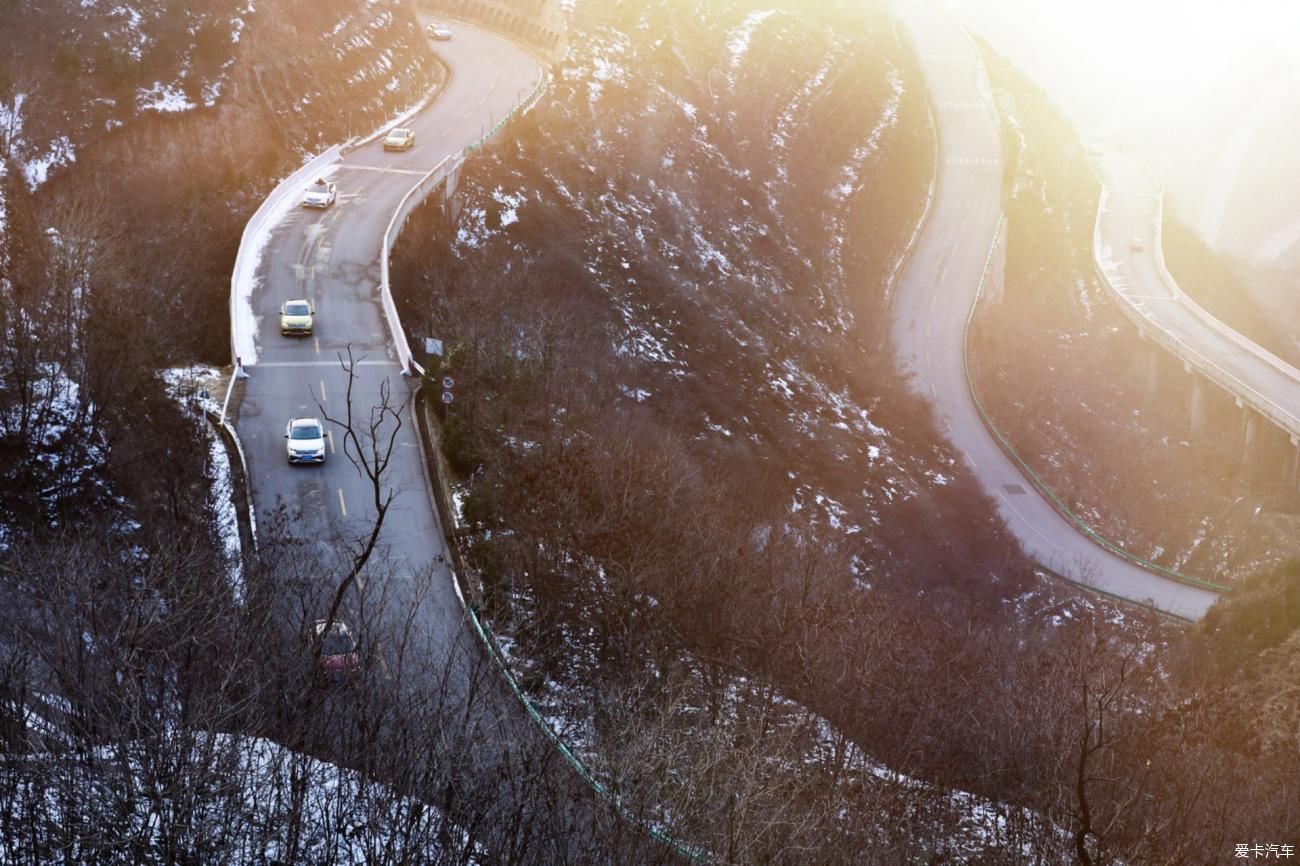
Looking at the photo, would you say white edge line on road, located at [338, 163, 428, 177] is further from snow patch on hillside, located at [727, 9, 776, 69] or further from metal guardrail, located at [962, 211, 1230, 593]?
snow patch on hillside, located at [727, 9, 776, 69]

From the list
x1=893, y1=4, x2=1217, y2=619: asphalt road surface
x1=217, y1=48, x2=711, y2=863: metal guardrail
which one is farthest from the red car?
x1=893, y1=4, x2=1217, y2=619: asphalt road surface

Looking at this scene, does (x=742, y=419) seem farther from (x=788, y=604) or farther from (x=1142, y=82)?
(x=1142, y=82)

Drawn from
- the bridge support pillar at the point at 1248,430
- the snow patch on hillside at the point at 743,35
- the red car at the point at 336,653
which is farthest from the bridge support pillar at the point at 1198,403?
the red car at the point at 336,653

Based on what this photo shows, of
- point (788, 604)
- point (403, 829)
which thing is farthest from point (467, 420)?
point (403, 829)

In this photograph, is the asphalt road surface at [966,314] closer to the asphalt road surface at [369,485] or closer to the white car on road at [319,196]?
the asphalt road surface at [369,485]

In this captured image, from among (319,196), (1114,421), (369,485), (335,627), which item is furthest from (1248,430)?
(335,627)
